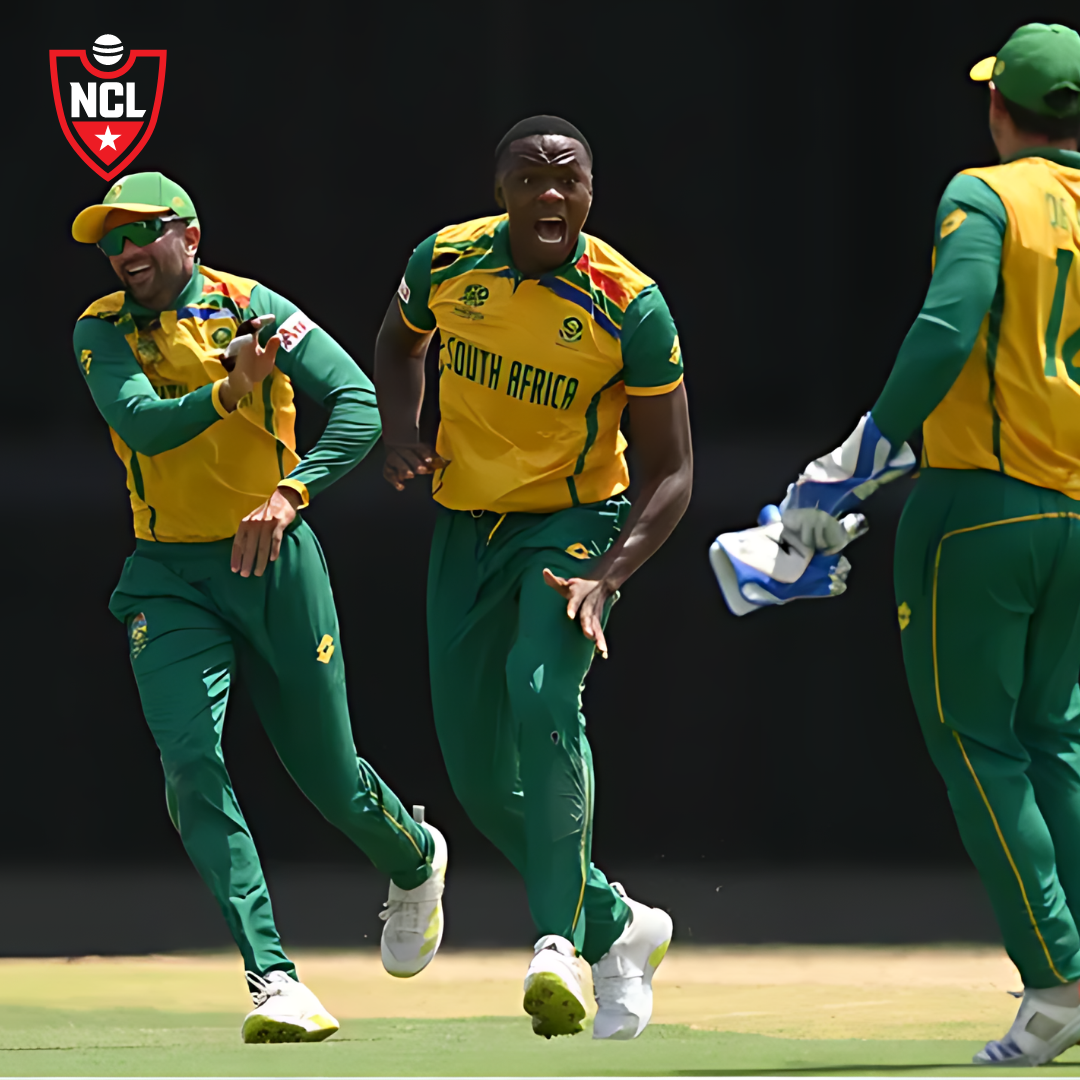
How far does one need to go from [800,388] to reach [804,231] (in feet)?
1.88

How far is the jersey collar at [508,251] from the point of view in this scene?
553cm

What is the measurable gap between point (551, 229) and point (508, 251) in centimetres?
17

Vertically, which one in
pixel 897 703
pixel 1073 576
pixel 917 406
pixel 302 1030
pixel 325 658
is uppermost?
pixel 917 406

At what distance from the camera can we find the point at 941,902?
8469 mm

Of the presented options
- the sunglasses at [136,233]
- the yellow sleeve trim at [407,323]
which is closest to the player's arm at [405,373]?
the yellow sleeve trim at [407,323]

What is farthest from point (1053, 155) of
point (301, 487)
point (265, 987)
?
point (265, 987)

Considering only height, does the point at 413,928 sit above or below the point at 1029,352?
below

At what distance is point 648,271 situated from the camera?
875 centimetres

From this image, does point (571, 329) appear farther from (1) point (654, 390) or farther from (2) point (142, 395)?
(2) point (142, 395)

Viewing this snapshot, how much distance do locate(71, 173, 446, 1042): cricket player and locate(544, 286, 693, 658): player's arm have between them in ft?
2.84

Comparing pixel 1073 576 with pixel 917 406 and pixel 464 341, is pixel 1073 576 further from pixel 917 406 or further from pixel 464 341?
pixel 464 341

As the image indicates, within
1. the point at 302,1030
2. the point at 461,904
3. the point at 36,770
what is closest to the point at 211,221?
the point at 36,770

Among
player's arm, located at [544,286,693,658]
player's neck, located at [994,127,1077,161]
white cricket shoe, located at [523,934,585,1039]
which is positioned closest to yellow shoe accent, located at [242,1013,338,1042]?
white cricket shoe, located at [523,934,585,1039]

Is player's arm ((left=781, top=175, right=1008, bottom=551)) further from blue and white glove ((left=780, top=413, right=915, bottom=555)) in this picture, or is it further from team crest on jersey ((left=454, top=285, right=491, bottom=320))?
team crest on jersey ((left=454, top=285, right=491, bottom=320))
